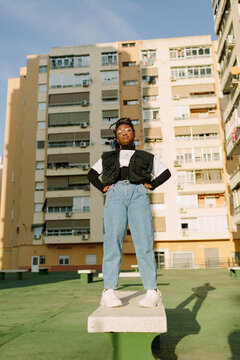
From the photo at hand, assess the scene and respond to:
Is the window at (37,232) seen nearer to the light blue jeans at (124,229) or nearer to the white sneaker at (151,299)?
the light blue jeans at (124,229)

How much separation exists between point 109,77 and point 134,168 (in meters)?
37.4

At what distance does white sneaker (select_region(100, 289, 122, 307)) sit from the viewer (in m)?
2.75

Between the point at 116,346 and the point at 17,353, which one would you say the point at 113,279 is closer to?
the point at 116,346

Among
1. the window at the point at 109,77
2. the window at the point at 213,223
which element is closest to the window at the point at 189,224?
the window at the point at 213,223

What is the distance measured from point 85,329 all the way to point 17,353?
45.7 inches

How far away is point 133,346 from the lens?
233 cm

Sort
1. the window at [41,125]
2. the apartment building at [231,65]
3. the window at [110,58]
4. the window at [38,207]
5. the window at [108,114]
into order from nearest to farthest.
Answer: the apartment building at [231,65]
the window at [38,207]
the window at [108,114]
the window at [41,125]
the window at [110,58]

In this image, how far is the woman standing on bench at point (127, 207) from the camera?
2943mm

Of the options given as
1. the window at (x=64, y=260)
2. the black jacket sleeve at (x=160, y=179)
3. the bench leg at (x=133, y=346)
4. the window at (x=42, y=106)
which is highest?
the window at (x=42, y=106)

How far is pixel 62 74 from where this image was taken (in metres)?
38.5

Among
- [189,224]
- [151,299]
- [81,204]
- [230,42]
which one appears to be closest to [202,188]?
[189,224]

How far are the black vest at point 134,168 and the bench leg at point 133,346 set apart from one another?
1.47 meters

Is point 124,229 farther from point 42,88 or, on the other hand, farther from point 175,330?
point 42,88

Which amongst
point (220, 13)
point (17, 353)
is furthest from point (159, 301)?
point (220, 13)
